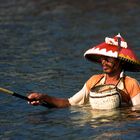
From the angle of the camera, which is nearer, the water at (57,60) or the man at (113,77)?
the water at (57,60)

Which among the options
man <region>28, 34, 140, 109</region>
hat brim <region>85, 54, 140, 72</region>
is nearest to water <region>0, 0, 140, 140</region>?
man <region>28, 34, 140, 109</region>

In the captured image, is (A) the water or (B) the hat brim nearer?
(A) the water

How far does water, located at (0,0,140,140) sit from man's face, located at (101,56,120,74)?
60 cm

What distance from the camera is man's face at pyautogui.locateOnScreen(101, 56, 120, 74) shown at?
1076 cm

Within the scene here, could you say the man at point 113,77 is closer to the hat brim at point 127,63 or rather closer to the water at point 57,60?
the hat brim at point 127,63

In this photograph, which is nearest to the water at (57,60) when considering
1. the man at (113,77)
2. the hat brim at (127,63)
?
the man at (113,77)

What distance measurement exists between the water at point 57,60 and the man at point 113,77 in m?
0.20

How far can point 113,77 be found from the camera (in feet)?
35.9

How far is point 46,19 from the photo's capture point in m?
25.4

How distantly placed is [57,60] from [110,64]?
6788 mm

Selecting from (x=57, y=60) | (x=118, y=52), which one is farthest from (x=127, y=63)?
(x=57, y=60)

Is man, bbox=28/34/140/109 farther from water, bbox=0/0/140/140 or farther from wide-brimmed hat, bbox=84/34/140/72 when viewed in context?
water, bbox=0/0/140/140

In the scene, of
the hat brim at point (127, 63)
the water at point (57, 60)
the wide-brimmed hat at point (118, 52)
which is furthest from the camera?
the hat brim at point (127, 63)

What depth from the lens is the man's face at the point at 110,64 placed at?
35.3 feet
